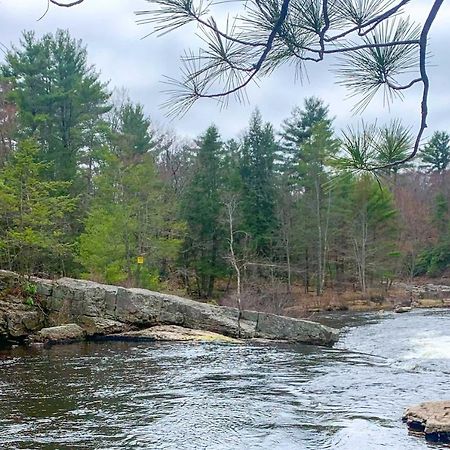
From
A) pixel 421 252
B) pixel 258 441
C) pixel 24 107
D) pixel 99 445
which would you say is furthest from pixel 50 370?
pixel 421 252

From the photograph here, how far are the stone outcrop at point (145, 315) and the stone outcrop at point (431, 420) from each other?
8.46 meters

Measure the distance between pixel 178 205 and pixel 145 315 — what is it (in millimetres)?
11853

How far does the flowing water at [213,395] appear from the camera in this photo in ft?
19.9

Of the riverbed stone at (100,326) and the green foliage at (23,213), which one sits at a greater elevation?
the green foliage at (23,213)

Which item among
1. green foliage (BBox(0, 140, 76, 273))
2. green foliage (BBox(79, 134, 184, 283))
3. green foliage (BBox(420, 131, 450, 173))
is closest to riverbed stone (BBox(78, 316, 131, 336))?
green foliage (BBox(0, 140, 76, 273))

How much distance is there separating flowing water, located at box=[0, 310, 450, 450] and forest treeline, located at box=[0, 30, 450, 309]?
588cm

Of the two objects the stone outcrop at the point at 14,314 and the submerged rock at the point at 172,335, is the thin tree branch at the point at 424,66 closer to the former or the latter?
the submerged rock at the point at 172,335

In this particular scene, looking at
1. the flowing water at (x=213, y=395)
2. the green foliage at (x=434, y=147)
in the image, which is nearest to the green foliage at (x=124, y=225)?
the flowing water at (x=213, y=395)

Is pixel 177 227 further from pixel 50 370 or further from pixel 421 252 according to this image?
pixel 421 252

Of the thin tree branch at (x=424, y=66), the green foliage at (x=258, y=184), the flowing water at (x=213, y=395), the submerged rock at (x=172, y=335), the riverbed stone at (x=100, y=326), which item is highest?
the green foliage at (x=258, y=184)

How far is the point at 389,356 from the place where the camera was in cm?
1290

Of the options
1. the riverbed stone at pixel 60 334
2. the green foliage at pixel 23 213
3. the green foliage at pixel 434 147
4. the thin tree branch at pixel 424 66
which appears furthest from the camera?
the green foliage at pixel 23 213

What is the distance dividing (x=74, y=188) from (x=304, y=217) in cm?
1308

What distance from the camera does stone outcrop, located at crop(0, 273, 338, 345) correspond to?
1487 cm
